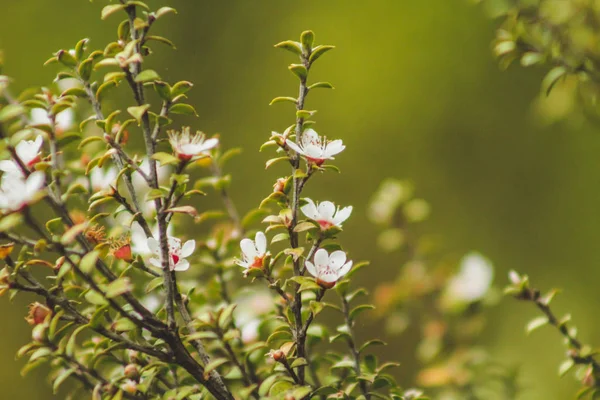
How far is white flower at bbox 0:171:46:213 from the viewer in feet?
2.20

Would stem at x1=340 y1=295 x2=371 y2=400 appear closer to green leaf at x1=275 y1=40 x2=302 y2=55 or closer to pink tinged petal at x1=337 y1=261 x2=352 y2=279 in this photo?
pink tinged petal at x1=337 y1=261 x2=352 y2=279

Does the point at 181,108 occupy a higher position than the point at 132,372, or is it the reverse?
the point at 181,108

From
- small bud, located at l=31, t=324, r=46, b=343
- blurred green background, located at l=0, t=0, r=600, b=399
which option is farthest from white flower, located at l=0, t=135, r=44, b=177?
blurred green background, located at l=0, t=0, r=600, b=399

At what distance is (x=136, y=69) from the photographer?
2.55 ft

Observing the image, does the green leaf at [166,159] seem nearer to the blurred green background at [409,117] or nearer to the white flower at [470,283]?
the white flower at [470,283]

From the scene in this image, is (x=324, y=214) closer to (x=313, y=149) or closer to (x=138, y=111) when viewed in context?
(x=313, y=149)

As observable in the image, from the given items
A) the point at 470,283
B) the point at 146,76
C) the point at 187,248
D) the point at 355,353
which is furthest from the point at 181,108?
the point at 470,283

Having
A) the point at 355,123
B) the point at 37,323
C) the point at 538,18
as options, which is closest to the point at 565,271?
the point at 355,123

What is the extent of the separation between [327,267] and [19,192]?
368mm

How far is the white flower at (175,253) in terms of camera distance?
0.77 m

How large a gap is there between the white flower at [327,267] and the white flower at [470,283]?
65 cm

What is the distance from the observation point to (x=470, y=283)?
1444mm

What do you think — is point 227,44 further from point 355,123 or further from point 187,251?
point 187,251

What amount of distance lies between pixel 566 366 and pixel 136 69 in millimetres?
736
